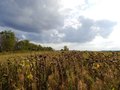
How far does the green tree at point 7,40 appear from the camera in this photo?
266ft

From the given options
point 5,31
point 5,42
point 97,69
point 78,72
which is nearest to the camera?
point 78,72

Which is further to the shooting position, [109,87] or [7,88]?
[7,88]

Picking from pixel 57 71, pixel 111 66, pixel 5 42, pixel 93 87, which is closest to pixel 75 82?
pixel 93 87

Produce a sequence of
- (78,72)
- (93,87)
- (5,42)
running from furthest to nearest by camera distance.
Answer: (5,42) → (78,72) → (93,87)

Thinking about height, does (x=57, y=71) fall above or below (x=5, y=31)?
below

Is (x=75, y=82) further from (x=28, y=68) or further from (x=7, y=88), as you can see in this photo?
(x=28, y=68)

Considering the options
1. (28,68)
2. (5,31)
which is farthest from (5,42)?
(28,68)

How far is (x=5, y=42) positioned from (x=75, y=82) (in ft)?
259

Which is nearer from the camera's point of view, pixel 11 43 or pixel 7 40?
pixel 11 43

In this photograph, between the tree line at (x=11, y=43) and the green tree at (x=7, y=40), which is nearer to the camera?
the tree line at (x=11, y=43)

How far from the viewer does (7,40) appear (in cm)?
8669

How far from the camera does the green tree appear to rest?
8119 centimetres

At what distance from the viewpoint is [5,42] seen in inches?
3339

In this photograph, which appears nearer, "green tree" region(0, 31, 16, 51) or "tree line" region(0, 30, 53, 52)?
"tree line" region(0, 30, 53, 52)
